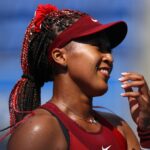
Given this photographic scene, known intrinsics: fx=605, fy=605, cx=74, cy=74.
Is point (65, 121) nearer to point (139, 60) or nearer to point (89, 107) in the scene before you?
point (89, 107)

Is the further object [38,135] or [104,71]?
[104,71]

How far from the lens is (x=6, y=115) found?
159 inches

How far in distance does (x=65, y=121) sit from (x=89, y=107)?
0.58 feet

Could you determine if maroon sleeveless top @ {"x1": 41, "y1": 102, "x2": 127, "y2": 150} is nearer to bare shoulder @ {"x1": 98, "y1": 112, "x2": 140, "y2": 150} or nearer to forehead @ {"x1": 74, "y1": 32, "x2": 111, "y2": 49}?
bare shoulder @ {"x1": 98, "y1": 112, "x2": 140, "y2": 150}

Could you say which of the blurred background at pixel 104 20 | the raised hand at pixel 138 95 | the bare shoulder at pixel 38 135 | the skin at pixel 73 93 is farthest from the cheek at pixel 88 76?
the blurred background at pixel 104 20

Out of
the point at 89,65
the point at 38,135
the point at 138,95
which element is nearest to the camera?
the point at 38,135

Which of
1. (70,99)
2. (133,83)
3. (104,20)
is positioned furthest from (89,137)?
(104,20)

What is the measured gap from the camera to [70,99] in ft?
8.64

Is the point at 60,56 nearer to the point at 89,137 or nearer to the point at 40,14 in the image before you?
the point at 40,14

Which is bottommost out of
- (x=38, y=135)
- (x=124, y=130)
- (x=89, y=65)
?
(x=124, y=130)

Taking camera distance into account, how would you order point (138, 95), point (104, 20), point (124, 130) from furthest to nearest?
point (104, 20)
point (124, 130)
point (138, 95)

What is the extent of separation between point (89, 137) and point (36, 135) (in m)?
0.26

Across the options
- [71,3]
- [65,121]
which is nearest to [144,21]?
[71,3]

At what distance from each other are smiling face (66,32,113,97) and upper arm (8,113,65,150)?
0.23 m
